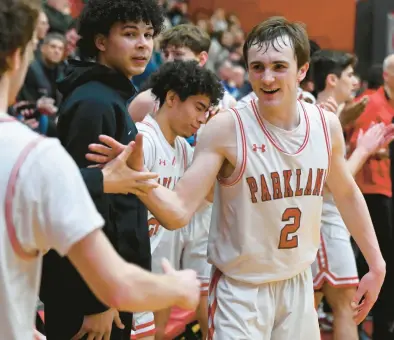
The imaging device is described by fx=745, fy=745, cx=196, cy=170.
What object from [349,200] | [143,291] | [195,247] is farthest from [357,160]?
[143,291]

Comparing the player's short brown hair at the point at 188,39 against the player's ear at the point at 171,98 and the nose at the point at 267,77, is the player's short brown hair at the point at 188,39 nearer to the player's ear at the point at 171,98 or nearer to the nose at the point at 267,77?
the player's ear at the point at 171,98

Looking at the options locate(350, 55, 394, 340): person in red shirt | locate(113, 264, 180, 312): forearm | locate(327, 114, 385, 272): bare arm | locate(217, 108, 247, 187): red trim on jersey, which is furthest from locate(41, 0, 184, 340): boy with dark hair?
locate(350, 55, 394, 340): person in red shirt

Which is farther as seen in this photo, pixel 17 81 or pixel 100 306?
pixel 100 306

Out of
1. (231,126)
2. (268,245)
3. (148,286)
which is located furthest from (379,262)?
(148,286)

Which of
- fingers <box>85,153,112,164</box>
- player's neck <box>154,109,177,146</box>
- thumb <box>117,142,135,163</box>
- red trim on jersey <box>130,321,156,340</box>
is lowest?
red trim on jersey <box>130,321,156,340</box>

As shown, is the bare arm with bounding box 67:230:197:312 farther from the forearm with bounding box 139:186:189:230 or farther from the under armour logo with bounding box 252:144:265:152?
the under armour logo with bounding box 252:144:265:152

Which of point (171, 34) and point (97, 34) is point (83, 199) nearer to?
point (97, 34)

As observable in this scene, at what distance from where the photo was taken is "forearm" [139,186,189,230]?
3012mm

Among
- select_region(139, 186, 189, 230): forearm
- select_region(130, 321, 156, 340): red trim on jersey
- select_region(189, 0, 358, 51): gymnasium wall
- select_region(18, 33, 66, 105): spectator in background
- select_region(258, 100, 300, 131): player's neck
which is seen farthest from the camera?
select_region(189, 0, 358, 51): gymnasium wall

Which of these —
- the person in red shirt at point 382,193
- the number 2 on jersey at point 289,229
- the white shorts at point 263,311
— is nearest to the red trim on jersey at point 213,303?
the white shorts at point 263,311

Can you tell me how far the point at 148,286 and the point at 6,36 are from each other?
28.6 inches

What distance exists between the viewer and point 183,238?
16.4 ft

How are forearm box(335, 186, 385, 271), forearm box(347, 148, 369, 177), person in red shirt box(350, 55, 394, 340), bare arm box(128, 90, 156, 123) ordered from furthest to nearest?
1. person in red shirt box(350, 55, 394, 340)
2. bare arm box(128, 90, 156, 123)
3. forearm box(347, 148, 369, 177)
4. forearm box(335, 186, 385, 271)

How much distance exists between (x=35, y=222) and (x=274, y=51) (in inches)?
72.2
